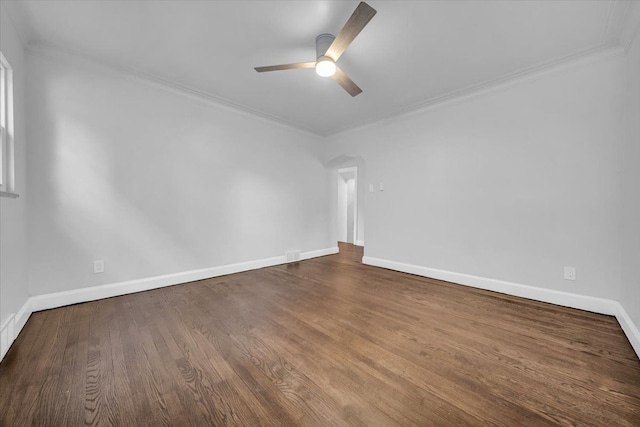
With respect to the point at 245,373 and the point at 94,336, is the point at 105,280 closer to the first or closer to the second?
the point at 94,336

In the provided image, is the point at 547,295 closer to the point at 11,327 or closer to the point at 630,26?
the point at 630,26

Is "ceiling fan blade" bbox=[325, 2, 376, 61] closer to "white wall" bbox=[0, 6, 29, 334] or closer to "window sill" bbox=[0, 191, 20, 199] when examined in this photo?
"white wall" bbox=[0, 6, 29, 334]

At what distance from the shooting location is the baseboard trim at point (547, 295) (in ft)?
6.30

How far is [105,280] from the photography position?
8.68 ft

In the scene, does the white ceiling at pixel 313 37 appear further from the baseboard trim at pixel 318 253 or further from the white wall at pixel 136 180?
the baseboard trim at pixel 318 253

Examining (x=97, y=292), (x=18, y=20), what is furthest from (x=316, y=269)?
(x=18, y=20)

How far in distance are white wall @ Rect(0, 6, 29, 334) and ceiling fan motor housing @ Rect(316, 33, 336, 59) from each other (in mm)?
2344

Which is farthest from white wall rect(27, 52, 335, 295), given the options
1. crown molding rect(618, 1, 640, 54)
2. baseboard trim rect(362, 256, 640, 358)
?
crown molding rect(618, 1, 640, 54)

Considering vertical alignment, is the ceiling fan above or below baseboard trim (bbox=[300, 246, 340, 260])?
above

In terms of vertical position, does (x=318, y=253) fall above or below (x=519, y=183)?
below

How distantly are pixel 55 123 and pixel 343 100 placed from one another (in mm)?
3226

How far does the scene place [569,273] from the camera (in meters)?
2.47

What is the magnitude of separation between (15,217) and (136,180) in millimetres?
1022

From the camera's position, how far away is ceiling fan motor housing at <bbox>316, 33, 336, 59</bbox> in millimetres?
2137
